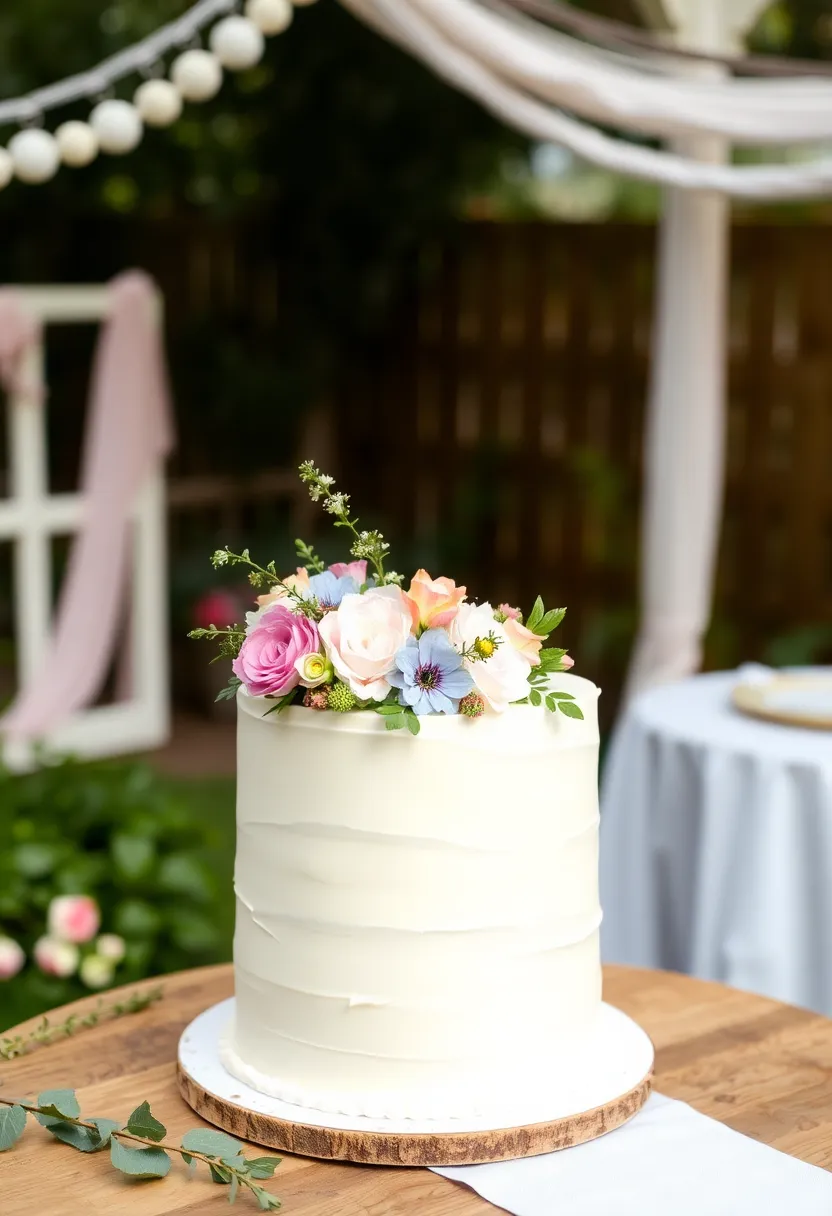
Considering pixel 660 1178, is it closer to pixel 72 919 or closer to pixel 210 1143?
pixel 210 1143

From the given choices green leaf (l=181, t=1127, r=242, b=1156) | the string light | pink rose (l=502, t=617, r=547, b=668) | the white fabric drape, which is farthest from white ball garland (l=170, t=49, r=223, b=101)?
green leaf (l=181, t=1127, r=242, b=1156)

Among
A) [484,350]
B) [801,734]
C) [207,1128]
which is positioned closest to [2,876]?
[801,734]

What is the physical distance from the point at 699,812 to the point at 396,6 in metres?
1.36

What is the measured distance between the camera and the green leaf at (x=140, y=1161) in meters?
1.28

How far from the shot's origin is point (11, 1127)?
1334mm

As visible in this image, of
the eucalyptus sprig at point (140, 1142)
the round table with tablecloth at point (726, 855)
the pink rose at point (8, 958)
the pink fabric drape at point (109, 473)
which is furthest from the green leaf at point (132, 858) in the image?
the pink fabric drape at point (109, 473)

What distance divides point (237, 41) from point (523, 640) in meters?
Answer: 1.49

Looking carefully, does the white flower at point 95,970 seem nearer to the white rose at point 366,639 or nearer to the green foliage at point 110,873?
the green foliage at point 110,873

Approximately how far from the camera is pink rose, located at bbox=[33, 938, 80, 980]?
2.62 metres

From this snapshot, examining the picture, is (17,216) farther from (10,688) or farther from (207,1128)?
(207,1128)

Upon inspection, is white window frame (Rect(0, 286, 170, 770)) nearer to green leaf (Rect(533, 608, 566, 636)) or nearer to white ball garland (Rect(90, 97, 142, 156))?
white ball garland (Rect(90, 97, 142, 156))

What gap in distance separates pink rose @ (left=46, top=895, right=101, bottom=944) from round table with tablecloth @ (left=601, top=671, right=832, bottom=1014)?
81 centimetres

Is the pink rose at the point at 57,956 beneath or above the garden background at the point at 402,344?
beneath

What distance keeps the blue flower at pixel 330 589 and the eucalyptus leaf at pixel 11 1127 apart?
0.47m
